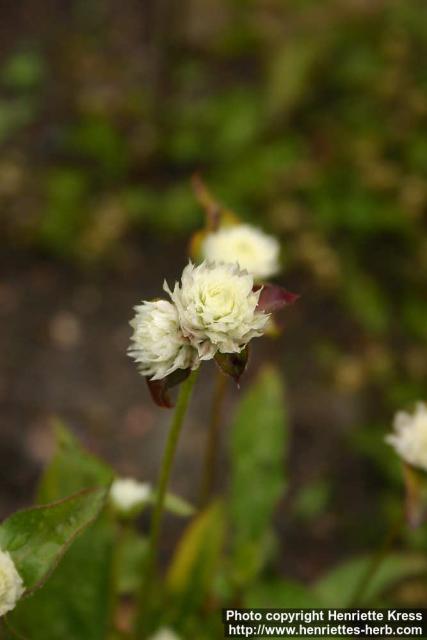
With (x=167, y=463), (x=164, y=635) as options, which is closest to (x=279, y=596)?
(x=164, y=635)

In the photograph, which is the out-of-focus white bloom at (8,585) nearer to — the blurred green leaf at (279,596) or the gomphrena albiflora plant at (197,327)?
the gomphrena albiflora plant at (197,327)

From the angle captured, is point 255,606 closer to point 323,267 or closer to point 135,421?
point 135,421

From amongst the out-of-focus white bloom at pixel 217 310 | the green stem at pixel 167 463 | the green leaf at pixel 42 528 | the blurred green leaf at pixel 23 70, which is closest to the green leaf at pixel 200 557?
the green stem at pixel 167 463

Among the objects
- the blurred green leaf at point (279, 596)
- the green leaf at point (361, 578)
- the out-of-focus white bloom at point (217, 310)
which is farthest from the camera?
the green leaf at point (361, 578)

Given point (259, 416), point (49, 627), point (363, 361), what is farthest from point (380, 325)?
point (49, 627)

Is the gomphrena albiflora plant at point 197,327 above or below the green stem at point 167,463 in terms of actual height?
above
